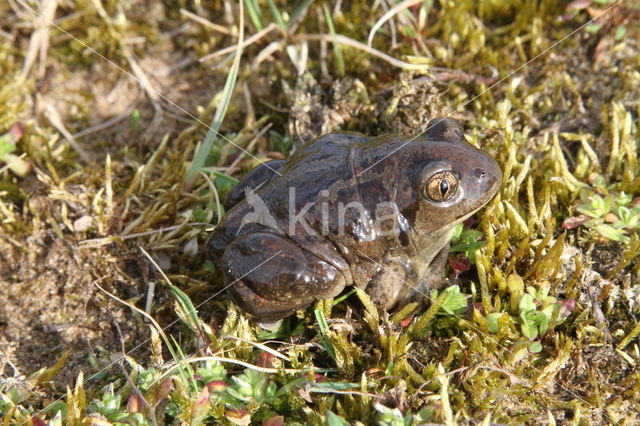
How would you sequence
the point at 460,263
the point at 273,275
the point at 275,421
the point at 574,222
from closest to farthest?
1. the point at 275,421
2. the point at 273,275
3. the point at 460,263
4. the point at 574,222

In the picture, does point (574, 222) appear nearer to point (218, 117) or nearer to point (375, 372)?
point (375, 372)

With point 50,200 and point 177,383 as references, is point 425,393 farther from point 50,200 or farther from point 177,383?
point 50,200

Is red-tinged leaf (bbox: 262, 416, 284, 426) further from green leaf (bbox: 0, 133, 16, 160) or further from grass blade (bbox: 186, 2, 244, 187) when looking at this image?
green leaf (bbox: 0, 133, 16, 160)

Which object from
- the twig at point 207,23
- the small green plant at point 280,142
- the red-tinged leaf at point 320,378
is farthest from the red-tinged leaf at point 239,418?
the twig at point 207,23

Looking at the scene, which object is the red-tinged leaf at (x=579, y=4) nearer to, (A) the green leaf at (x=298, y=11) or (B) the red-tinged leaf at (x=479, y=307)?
(A) the green leaf at (x=298, y=11)

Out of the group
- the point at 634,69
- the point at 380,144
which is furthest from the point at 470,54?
the point at 380,144

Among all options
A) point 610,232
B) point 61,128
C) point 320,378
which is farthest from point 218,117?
point 610,232
